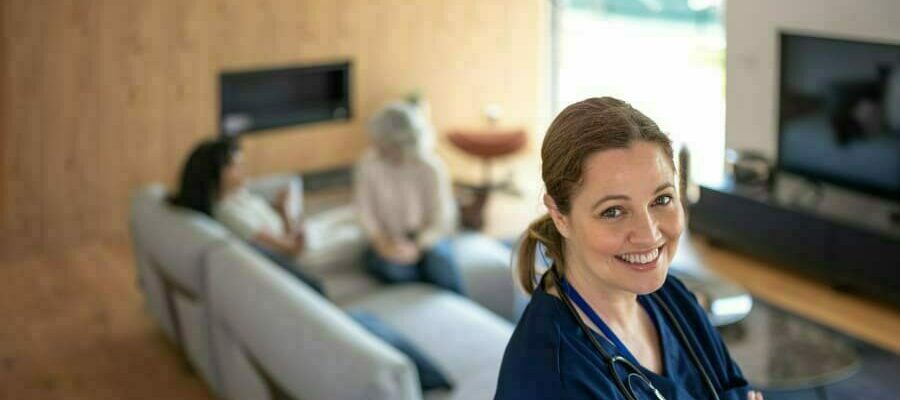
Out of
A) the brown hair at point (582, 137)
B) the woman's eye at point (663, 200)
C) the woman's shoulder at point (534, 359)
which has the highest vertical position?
the brown hair at point (582, 137)

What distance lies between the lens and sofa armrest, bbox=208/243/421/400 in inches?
81.8

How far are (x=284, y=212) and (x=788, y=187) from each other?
1.77m

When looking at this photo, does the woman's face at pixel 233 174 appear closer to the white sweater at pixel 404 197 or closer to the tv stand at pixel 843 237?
the white sweater at pixel 404 197

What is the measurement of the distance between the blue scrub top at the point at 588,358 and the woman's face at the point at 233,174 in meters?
2.26

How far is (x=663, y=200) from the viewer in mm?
1146

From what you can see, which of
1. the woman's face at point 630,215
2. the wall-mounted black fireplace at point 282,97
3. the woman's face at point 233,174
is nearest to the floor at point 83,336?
the woman's face at point 233,174

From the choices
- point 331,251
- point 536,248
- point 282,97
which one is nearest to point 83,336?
point 331,251

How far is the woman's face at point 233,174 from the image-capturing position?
3355mm

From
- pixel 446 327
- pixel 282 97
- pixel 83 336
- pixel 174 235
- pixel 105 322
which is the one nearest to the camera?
pixel 446 327

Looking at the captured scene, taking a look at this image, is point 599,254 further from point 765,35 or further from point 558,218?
point 765,35

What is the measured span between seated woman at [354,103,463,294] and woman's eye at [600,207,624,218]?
7.42 feet

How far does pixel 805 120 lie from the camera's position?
237cm

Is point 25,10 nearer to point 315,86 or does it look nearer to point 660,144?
point 315,86

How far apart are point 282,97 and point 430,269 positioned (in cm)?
217
